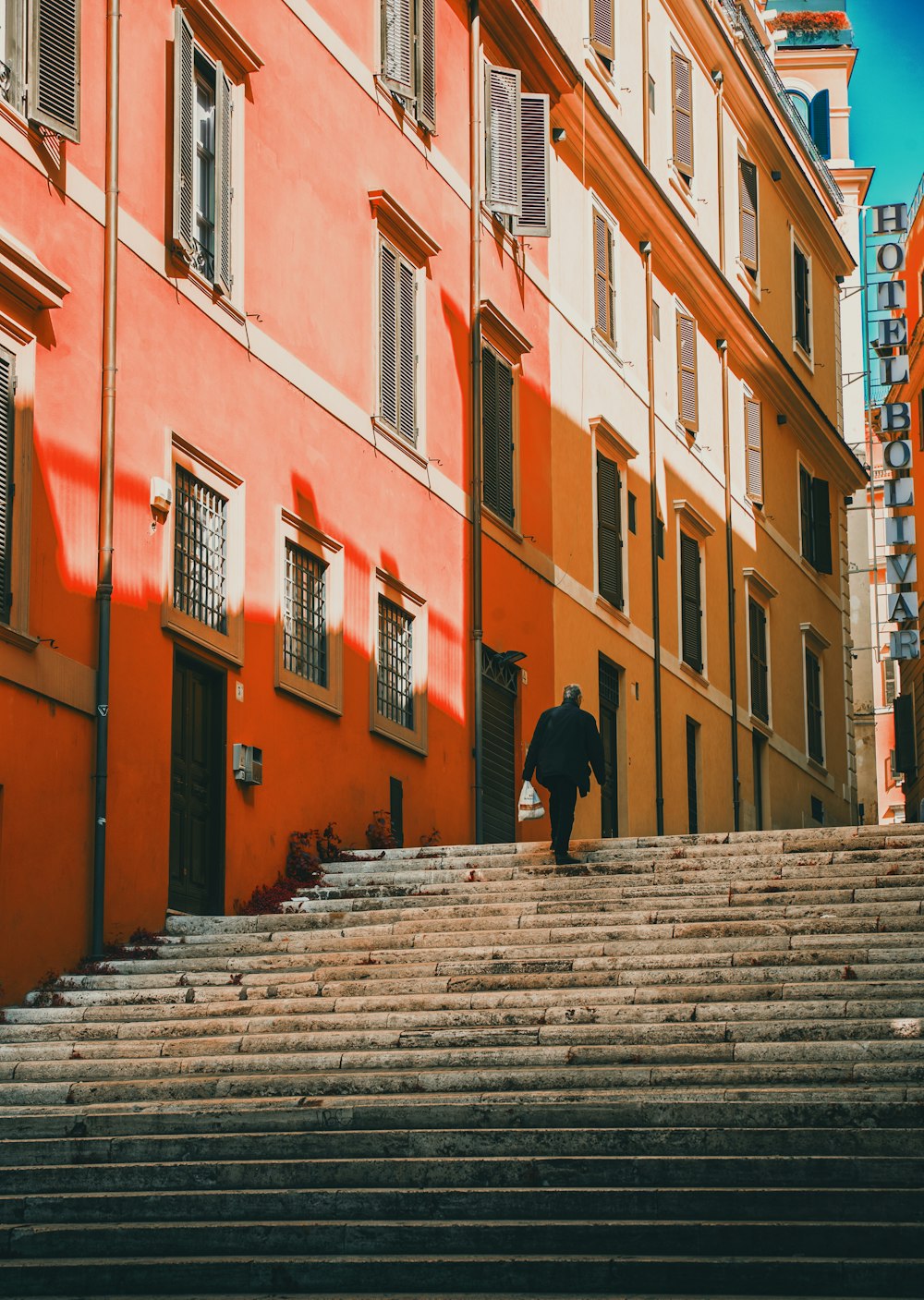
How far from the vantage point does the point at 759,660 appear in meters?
33.5

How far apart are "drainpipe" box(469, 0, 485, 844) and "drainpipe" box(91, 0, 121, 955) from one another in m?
7.44

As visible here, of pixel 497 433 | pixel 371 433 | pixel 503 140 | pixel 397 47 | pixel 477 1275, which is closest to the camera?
pixel 477 1275

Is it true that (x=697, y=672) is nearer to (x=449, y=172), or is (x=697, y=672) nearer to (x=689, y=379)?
(x=689, y=379)

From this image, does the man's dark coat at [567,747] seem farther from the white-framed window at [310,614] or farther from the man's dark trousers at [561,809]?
the white-framed window at [310,614]

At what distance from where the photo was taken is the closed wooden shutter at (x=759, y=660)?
33.0 m

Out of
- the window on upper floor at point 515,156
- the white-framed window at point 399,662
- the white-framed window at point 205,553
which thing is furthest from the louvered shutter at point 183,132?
the window on upper floor at point 515,156

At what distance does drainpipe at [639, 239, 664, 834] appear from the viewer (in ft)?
89.9

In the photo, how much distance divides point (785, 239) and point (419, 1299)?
31.1 meters

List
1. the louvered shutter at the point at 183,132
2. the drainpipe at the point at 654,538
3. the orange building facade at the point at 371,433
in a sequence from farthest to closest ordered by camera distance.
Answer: the drainpipe at the point at 654,538 < the louvered shutter at the point at 183,132 < the orange building facade at the point at 371,433

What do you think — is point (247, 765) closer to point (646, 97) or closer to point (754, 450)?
point (646, 97)

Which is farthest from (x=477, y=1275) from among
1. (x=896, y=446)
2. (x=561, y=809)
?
(x=896, y=446)

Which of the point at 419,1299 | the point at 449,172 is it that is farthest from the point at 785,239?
the point at 419,1299

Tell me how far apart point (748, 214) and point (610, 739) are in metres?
11.9

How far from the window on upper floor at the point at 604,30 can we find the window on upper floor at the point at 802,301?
33.1ft
